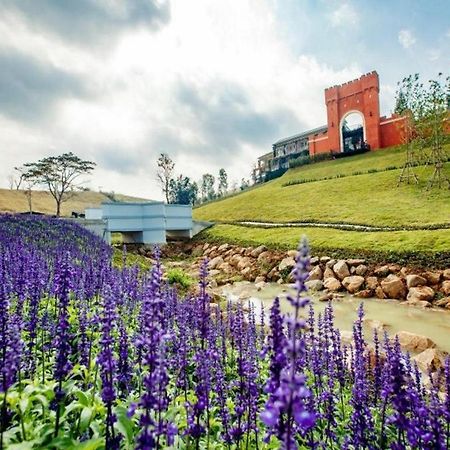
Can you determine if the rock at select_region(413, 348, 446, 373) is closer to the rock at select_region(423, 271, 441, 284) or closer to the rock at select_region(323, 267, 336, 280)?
the rock at select_region(423, 271, 441, 284)

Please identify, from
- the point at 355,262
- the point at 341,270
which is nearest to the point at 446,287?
the point at 355,262

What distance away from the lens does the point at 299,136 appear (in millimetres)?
93438

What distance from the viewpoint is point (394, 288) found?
20.2 m

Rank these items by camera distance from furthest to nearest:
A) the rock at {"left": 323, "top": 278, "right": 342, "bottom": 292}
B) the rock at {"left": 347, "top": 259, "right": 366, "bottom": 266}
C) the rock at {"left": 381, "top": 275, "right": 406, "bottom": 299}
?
1. the rock at {"left": 347, "top": 259, "right": 366, "bottom": 266}
2. the rock at {"left": 323, "top": 278, "right": 342, "bottom": 292}
3. the rock at {"left": 381, "top": 275, "right": 406, "bottom": 299}

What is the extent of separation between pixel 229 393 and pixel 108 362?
358 cm

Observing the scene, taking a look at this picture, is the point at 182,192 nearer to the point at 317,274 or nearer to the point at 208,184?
the point at 208,184

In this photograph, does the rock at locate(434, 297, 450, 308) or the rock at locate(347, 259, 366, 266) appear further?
the rock at locate(347, 259, 366, 266)

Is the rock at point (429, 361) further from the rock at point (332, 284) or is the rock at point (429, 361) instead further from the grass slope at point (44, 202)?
the grass slope at point (44, 202)

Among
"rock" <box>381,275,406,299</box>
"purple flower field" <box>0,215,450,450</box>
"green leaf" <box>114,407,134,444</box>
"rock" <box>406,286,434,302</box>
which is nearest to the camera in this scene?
"purple flower field" <box>0,215,450,450</box>

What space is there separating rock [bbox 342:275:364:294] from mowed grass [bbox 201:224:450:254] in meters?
3.14

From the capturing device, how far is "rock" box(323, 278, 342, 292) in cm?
2245

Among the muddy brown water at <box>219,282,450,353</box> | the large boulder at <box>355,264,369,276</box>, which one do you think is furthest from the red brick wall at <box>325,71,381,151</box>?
the muddy brown water at <box>219,282,450,353</box>

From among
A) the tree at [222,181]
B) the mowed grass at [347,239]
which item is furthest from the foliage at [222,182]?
the mowed grass at [347,239]

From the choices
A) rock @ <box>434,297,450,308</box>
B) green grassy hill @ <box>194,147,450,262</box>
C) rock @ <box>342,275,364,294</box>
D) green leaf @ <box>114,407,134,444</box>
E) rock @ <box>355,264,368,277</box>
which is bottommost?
rock @ <box>434,297,450,308</box>
